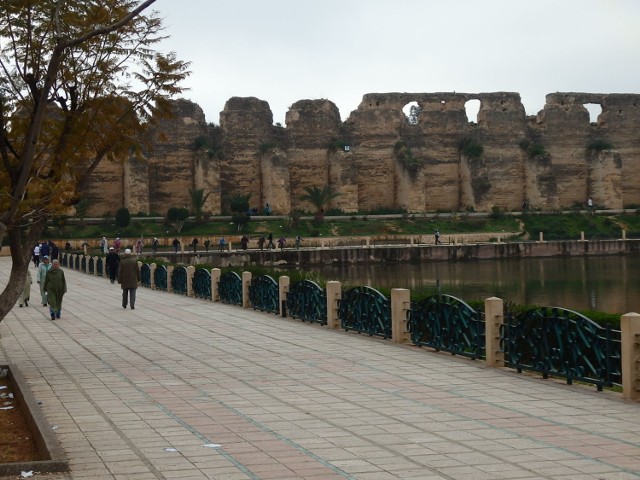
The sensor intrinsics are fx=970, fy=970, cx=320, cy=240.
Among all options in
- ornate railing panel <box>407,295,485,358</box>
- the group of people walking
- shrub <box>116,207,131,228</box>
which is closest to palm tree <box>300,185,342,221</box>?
shrub <box>116,207,131,228</box>

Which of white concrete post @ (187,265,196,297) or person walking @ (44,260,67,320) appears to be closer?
person walking @ (44,260,67,320)

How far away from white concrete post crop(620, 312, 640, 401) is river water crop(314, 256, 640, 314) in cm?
1282

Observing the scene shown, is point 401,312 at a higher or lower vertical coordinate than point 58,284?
lower

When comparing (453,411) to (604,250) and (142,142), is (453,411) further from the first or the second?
(604,250)

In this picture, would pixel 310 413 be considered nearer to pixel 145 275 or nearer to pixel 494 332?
pixel 494 332

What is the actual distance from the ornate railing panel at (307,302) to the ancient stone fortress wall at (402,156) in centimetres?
3664

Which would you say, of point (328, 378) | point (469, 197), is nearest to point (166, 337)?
point (328, 378)

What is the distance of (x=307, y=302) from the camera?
1597cm

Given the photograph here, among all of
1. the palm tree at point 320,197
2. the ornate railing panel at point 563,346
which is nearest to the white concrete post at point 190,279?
the ornate railing panel at point 563,346

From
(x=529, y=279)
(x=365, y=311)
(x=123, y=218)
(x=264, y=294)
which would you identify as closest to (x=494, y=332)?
(x=365, y=311)

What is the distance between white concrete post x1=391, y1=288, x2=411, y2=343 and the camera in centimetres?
1271

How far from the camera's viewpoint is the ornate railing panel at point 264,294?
1741 centimetres

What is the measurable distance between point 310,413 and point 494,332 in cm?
331

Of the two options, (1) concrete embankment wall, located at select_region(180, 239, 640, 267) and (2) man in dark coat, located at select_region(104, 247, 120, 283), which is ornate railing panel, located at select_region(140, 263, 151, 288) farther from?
(1) concrete embankment wall, located at select_region(180, 239, 640, 267)
